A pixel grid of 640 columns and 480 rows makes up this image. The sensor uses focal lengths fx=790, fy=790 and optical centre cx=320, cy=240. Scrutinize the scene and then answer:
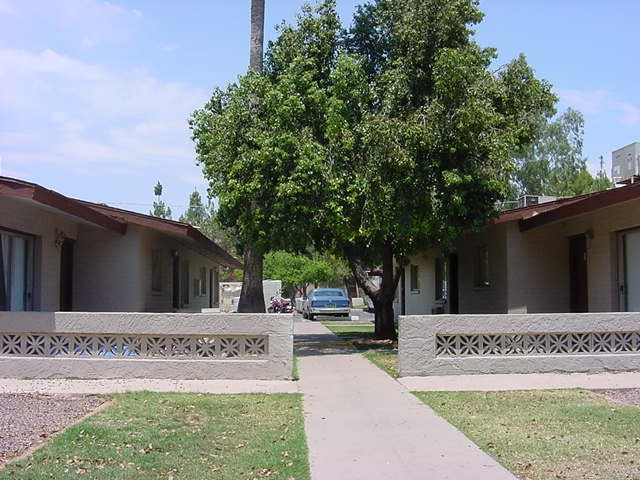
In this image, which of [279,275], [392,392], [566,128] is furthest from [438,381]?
[279,275]

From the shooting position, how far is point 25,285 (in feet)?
49.4

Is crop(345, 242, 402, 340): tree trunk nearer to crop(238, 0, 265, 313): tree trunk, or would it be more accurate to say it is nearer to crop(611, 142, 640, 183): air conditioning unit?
crop(238, 0, 265, 313): tree trunk

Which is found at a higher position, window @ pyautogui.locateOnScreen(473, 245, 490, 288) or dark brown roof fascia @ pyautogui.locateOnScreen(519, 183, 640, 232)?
dark brown roof fascia @ pyautogui.locateOnScreen(519, 183, 640, 232)

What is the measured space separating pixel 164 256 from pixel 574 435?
1515 centimetres

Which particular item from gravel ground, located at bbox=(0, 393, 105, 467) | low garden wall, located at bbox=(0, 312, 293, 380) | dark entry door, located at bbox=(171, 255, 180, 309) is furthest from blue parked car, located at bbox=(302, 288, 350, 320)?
gravel ground, located at bbox=(0, 393, 105, 467)

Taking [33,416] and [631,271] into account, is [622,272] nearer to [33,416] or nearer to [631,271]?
[631,271]

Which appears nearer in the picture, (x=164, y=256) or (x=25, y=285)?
(x=25, y=285)

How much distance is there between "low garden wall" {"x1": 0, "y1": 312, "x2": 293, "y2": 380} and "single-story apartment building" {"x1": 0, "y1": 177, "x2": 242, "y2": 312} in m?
2.09

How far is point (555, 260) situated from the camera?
18.4 m

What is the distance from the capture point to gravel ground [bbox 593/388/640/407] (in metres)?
10.1

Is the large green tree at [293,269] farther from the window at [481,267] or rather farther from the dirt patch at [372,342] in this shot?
the dirt patch at [372,342]

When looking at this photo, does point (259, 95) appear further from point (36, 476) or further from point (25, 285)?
point (36, 476)

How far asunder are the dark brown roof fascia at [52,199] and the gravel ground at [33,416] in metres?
3.24

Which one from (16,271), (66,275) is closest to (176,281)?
(66,275)
